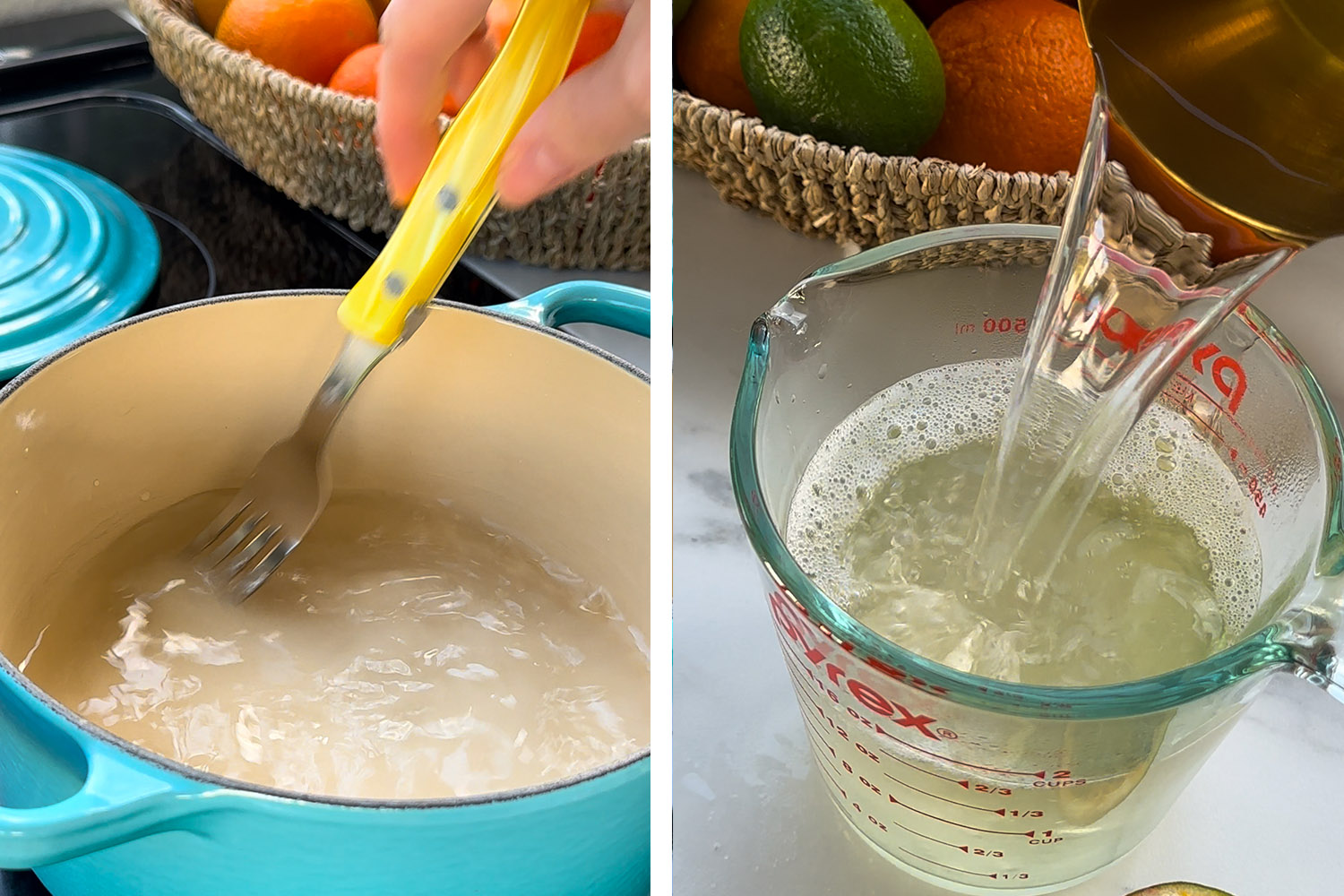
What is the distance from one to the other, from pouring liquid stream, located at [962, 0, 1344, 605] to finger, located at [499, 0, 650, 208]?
161mm

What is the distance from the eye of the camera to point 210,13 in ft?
2.21

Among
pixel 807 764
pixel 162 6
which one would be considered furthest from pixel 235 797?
pixel 162 6

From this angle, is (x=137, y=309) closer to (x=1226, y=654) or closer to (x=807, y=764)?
(x=807, y=764)

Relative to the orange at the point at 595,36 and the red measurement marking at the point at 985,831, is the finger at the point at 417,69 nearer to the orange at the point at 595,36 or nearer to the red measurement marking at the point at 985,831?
the orange at the point at 595,36

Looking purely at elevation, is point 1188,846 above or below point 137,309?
below

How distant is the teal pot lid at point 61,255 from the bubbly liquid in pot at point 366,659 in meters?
0.11

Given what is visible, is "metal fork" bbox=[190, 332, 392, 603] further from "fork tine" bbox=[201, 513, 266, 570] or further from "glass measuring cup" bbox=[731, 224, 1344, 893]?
"glass measuring cup" bbox=[731, 224, 1344, 893]

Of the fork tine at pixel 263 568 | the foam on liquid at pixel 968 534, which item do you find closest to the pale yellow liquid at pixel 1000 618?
the foam on liquid at pixel 968 534

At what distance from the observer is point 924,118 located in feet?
1.77

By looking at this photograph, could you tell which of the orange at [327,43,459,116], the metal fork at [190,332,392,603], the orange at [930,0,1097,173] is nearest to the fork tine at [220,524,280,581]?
the metal fork at [190,332,392,603]

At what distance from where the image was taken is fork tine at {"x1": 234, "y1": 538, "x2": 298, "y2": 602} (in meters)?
0.54

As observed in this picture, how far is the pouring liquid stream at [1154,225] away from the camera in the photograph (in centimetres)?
28

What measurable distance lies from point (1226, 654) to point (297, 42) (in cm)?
50

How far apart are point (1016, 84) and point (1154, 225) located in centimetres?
23
